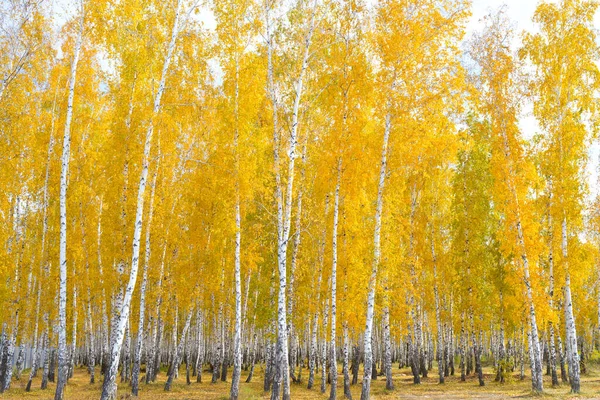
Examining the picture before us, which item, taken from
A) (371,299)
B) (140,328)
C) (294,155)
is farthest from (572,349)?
(140,328)

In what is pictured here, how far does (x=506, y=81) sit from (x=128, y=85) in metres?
16.2

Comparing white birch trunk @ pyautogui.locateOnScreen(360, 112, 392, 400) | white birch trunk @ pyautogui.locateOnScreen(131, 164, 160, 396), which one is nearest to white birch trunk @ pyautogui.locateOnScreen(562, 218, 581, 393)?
white birch trunk @ pyautogui.locateOnScreen(360, 112, 392, 400)

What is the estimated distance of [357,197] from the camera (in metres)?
17.3

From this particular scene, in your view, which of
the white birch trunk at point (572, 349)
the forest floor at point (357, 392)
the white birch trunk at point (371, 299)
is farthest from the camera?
the forest floor at point (357, 392)

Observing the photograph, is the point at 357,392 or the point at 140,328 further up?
the point at 140,328

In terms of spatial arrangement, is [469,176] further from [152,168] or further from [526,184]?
[152,168]

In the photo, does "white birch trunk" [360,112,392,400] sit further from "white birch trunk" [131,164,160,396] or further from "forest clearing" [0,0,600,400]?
"white birch trunk" [131,164,160,396]

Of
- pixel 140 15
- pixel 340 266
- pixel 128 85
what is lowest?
pixel 340 266

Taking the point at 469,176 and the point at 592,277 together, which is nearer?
the point at 469,176

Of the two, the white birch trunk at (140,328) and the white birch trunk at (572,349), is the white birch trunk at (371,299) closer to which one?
the white birch trunk at (572,349)

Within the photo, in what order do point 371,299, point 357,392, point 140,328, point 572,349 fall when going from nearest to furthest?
1. point 371,299
2. point 572,349
3. point 140,328
4. point 357,392

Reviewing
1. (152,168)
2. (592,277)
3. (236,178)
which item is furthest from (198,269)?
(592,277)

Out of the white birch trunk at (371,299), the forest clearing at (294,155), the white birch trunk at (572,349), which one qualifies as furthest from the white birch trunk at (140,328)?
the white birch trunk at (572,349)

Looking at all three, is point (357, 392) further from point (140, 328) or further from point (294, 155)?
point (294, 155)
